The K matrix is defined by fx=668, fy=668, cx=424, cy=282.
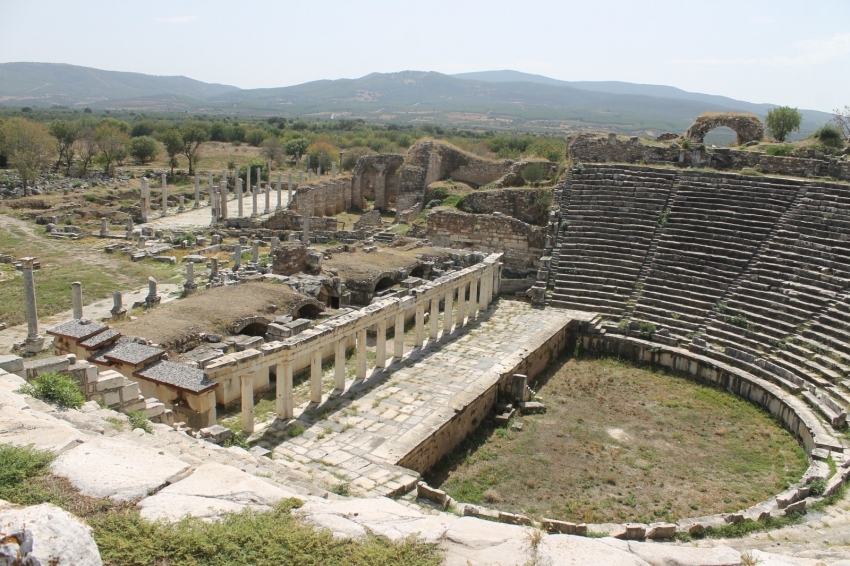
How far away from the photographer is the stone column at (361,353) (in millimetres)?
15320

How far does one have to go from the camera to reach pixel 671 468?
1306 centimetres

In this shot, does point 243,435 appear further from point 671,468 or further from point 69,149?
point 69,149

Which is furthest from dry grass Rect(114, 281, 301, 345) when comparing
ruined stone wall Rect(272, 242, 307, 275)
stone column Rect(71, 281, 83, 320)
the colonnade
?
the colonnade

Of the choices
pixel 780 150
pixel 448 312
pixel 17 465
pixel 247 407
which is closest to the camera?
pixel 17 465

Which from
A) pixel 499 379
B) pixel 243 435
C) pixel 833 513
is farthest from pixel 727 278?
pixel 243 435

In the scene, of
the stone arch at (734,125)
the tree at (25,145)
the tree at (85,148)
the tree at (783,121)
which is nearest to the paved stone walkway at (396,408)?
the stone arch at (734,125)

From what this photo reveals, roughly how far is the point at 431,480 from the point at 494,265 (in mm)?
11233

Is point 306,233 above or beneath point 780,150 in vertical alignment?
beneath

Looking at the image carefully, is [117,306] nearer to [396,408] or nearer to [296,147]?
[396,408]

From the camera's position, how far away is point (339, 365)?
48.5ft

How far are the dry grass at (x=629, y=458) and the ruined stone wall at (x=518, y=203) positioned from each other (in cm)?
1363

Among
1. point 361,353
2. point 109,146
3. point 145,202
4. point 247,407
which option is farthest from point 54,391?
point 109,146

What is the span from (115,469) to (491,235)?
21.7m

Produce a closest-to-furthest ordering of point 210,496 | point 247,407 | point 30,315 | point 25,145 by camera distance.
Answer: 1. point 210,496
2. point 247,407
3. point 30,315
4. point 25,145
